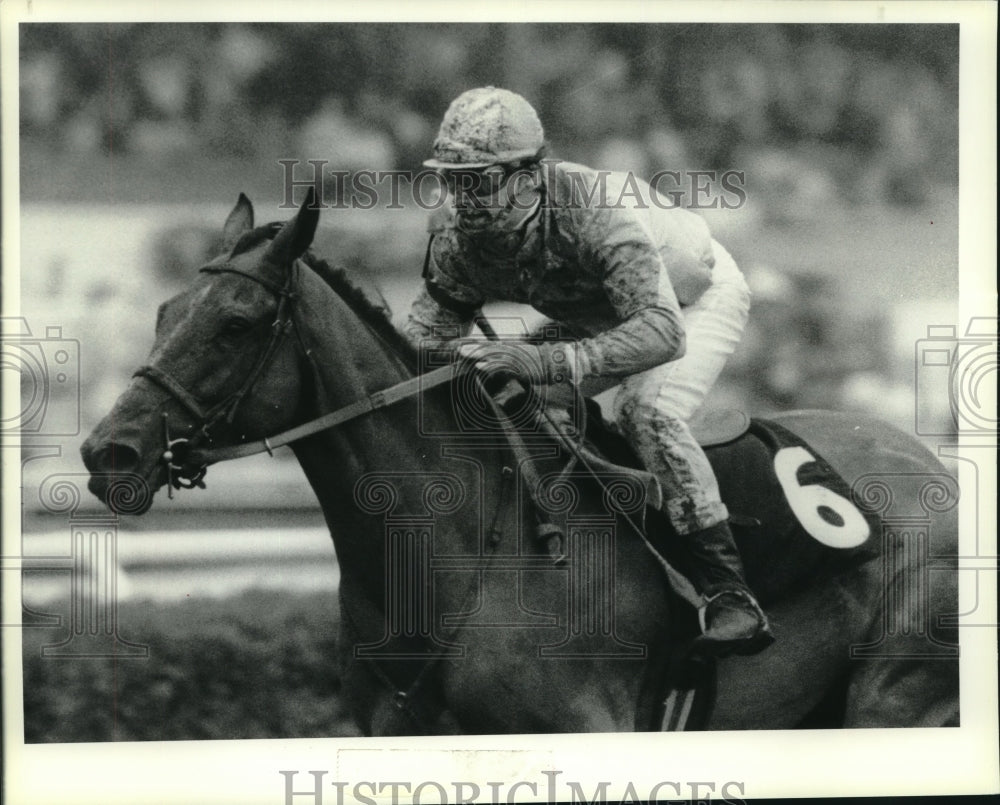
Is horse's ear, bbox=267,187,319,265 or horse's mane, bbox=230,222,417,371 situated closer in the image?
horse's ear, bbox=267,187,319,265

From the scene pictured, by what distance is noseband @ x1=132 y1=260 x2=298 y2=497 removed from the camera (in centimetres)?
453

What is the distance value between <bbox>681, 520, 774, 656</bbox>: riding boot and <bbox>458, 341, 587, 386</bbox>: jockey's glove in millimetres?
746

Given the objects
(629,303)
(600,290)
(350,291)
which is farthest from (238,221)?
(629,303)

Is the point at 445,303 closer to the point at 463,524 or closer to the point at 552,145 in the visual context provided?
the point at 552,145

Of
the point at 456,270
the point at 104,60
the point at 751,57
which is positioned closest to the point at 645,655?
the point at 456,270

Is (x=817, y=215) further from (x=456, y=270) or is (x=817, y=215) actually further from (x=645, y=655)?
(x=645, y=655)

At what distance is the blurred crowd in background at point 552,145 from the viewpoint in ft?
16.7

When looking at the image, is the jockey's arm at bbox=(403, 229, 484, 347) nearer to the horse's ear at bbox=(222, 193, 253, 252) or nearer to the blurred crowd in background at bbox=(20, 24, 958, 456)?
the blurred crowd in background at bbox=(20, 24, 958, 456)

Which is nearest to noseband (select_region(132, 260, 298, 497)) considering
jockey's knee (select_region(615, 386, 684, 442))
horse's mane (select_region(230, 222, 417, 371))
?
horse's mane (select_region(230, 222, 417, 371))

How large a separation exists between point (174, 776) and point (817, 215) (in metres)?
3.35

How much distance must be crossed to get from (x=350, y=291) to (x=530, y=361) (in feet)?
2.30

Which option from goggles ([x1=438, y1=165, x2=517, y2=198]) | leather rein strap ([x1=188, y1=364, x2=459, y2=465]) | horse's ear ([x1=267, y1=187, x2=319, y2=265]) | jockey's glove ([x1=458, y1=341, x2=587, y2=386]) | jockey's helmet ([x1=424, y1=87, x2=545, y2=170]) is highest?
jockey's helmet ([x1=424, y1=87, x2=545, y2=170])

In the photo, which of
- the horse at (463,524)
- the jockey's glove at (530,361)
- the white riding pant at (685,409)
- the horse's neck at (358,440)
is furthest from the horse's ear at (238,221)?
the white riding pant at (685,409)

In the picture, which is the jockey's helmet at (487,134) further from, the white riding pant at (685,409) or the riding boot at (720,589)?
the riding boot at (720,589)
